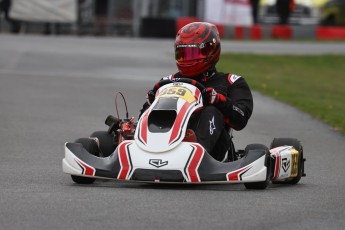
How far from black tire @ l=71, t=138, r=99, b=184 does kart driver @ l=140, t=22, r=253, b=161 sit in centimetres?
46

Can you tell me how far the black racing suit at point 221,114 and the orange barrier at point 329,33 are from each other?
2941cm

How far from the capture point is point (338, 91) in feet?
68.3

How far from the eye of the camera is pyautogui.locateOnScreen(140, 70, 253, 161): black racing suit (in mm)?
8336

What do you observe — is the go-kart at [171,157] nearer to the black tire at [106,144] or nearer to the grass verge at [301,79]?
the black tire at [106,144]

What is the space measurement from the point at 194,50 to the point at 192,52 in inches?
0.9

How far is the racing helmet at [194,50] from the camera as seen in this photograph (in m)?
8.96

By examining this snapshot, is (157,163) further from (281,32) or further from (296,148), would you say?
(281,32)

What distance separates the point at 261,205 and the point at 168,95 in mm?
1515

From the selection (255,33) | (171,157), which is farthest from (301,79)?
(171,157)

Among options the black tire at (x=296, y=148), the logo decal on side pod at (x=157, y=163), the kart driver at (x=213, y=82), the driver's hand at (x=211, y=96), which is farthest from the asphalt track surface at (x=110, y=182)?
the driver's hand at (x=211, y=96)

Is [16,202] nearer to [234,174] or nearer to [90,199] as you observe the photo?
[90,199]

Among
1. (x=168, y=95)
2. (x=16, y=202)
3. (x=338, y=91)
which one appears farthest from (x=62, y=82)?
(x=16, y=202)

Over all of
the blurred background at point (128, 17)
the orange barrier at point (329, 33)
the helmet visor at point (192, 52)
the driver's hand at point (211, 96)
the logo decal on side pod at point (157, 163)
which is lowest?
the orange barrier at point (329, 33)

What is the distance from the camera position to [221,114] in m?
8.57
